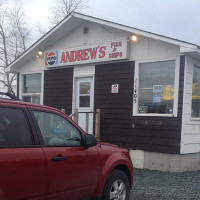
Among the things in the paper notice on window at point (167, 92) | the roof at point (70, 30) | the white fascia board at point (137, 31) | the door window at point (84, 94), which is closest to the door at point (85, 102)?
the door window at point (84, 94)

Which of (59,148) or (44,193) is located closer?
(44,193)

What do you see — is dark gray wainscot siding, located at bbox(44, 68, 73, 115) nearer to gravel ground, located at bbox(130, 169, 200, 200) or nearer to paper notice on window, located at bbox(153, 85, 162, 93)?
paper notice on window, located at bbox(153, 85, 162, 93)

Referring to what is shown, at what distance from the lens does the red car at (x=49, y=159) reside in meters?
3.61

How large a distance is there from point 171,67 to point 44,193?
21.4ft

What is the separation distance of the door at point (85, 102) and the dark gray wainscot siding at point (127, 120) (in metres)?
0.33

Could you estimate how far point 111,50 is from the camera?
10.5 m

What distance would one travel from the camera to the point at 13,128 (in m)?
3.78

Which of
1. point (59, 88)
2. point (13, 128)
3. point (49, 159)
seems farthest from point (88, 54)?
point (13, 128)

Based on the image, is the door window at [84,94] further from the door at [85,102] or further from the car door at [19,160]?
the car door at [19,160]

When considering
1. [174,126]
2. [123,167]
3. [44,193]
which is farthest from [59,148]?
[174,126]

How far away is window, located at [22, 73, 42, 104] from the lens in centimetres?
1312

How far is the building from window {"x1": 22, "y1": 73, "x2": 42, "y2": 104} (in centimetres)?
60

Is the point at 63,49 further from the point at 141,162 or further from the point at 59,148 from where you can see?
the point at 59,148

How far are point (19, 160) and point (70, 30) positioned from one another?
29.4ft
